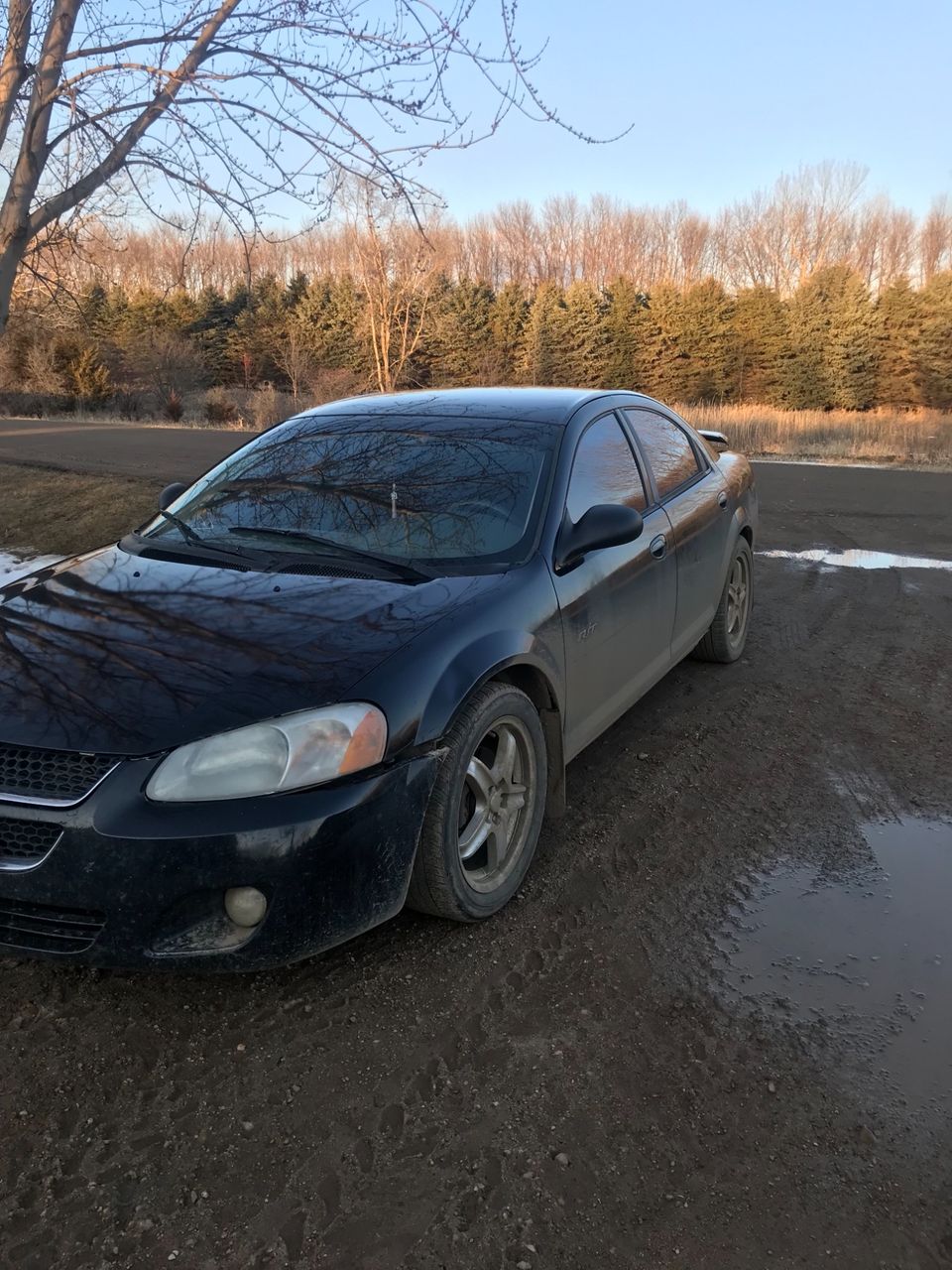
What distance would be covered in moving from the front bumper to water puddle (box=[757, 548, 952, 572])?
283 inches

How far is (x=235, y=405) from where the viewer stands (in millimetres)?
37812

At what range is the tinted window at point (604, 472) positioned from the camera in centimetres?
373

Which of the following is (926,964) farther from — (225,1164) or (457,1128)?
(225,1164)

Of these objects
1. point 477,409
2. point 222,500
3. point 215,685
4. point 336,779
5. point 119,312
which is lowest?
point 336,779

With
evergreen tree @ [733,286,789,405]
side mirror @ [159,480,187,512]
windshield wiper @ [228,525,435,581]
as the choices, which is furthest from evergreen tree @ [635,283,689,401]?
windshield wiper @ [228,525,435,581]

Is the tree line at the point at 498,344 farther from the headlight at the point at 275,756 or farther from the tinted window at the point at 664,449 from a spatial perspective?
the headlight at the point at 275,756

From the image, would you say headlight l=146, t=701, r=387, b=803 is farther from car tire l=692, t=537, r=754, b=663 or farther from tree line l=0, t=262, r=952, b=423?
tree line l=0, t=262, r=952, b=423

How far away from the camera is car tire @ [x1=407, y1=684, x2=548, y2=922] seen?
269 centimetres

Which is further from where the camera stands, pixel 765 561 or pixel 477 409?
pixel 765 561

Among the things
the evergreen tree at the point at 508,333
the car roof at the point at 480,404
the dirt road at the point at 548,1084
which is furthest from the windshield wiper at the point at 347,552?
the evergreen tree at the point at 508,333

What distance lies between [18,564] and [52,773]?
654 cm

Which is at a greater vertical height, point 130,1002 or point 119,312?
point 119,312

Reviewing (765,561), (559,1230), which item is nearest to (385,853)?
(559,1230)

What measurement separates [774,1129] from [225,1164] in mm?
1240
